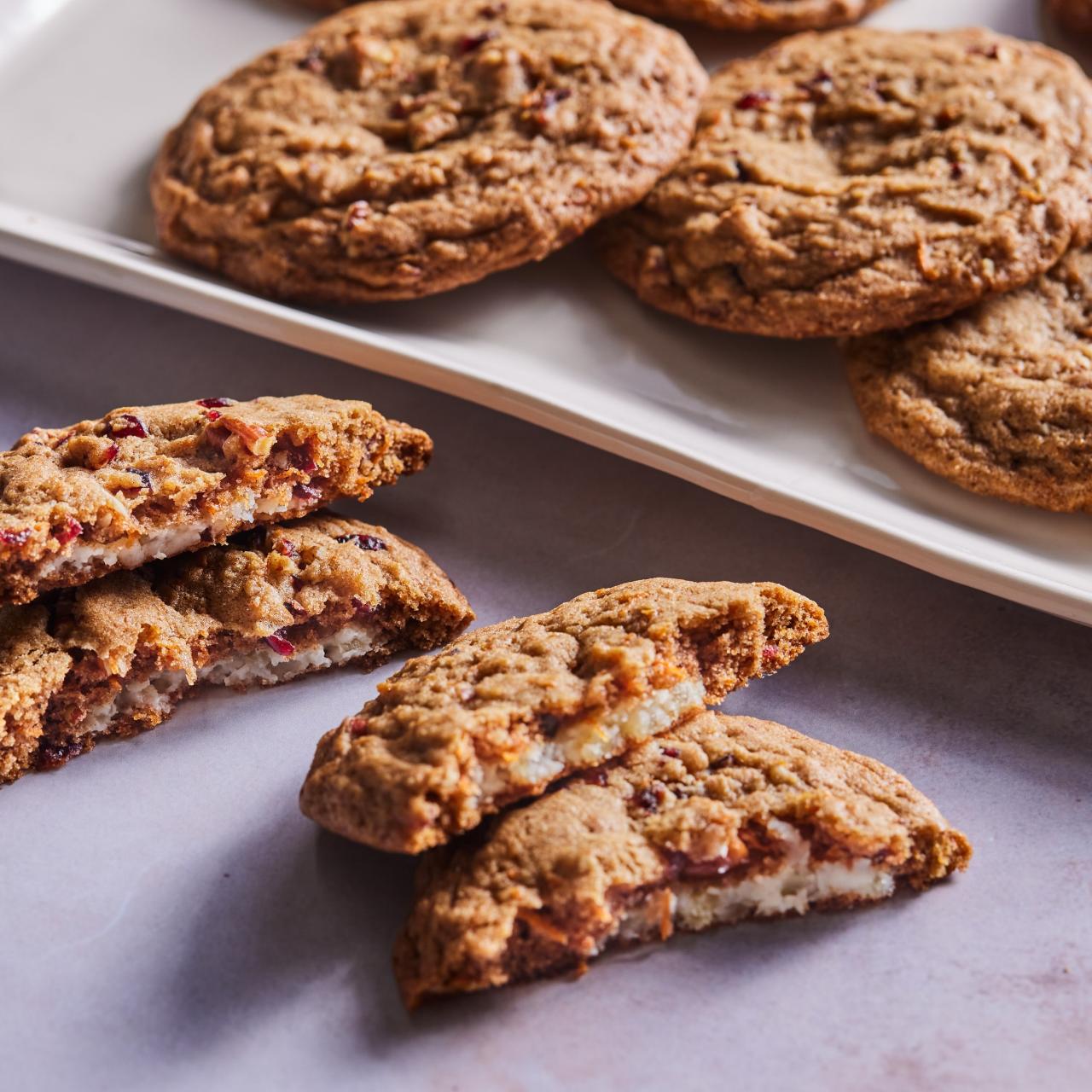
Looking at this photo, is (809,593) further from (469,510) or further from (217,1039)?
(217,1039)

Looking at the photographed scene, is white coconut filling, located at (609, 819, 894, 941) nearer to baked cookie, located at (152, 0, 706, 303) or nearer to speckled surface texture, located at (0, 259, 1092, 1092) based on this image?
speckled surface texture, located at (0, 259, 1092, 1092)

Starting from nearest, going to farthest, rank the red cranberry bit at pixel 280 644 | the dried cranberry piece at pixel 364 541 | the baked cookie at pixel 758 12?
1. the red cranberry bit at pixel 280 644
2. the dried cranberry piece at pixel 364 541
3. the baked cookie at pixel 758 12

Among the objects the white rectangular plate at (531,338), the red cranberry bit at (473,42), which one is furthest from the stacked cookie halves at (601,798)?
the red cranberry bit at (473,42)

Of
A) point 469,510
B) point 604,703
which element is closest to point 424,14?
point 469,510

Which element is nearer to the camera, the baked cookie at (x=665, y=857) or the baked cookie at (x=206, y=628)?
the baked cookie at (x=665, y=857)

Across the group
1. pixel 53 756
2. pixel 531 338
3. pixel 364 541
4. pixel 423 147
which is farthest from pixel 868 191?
pixel 53 756

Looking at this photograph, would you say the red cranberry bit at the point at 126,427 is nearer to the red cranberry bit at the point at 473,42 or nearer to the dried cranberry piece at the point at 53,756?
the dried cranberry piece at the point at 53,756
